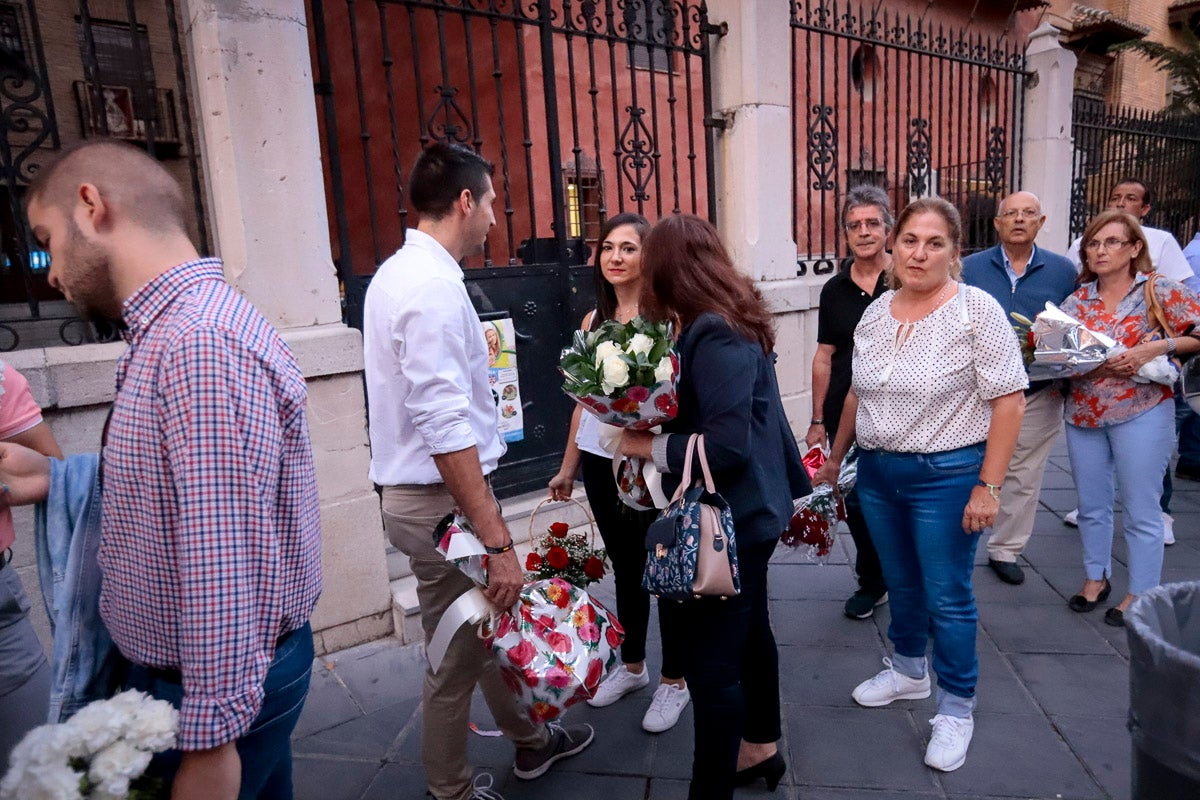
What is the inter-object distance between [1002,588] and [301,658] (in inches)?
155

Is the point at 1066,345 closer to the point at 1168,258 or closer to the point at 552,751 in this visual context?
the point at 1168,258

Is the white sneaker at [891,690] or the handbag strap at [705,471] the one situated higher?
the handbag strap at [705,471]

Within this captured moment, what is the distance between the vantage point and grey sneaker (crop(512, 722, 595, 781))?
2.76 m

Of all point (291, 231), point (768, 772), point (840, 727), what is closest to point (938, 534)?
point (840, 727)

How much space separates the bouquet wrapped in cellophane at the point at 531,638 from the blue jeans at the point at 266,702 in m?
0.63

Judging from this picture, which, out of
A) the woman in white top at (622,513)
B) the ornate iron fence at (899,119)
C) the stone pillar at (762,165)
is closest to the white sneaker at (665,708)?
the woman in white top at (622,513)

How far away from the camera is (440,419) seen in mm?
2109

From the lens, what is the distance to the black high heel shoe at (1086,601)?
12.7ft

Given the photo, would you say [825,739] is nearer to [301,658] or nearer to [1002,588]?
[1002,588]

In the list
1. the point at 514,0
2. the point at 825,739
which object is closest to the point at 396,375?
the point at 825,739

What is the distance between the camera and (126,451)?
1.28m

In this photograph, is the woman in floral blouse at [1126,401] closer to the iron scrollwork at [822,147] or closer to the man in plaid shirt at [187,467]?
the iron scrollwork at [822,147]

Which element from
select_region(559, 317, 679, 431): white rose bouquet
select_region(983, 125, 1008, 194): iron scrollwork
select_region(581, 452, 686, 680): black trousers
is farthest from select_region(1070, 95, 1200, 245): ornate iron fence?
select_region(559, 317, 679, 431): white rose bouquet

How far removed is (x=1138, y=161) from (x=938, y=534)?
10301 millimetres
